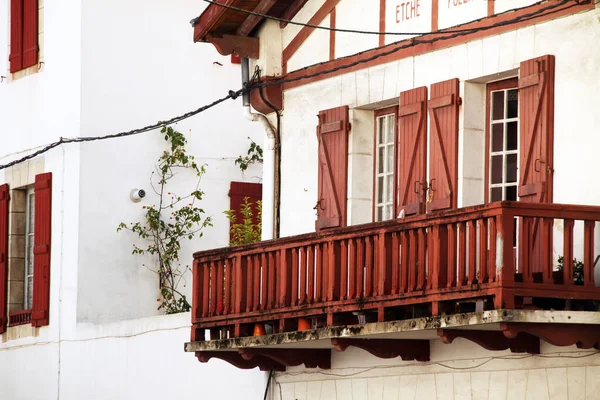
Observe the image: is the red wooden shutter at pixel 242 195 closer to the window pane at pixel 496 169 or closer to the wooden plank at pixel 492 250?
the window pane at pixel 496 169

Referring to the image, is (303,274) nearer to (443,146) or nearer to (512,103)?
(443,146)

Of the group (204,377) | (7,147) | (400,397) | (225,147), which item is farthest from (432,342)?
(7,147)

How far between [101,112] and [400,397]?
7.89 metres

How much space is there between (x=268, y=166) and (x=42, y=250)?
4981 millimetres

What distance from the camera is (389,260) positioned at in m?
16.6

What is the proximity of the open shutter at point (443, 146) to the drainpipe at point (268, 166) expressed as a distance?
10.9 feet

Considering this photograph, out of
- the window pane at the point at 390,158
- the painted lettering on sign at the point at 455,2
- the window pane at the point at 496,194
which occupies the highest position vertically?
the painted lettering on sign at the point at 455,2

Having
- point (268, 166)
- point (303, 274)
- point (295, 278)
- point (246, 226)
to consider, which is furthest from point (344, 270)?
point (246, 226)

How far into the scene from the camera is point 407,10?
18.7 metres

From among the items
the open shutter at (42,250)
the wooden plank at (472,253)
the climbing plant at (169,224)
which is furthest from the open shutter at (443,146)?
the open shutter at (42,250)

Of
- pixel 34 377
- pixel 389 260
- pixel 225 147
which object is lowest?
pixel 34 377

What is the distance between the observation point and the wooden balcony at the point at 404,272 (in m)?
15.0

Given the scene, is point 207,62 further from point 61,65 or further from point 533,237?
point 533,237

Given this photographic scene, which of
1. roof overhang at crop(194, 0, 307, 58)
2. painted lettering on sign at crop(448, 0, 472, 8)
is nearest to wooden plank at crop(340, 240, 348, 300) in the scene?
painted lettering on sign at crop(448, 0, 472, 8)
